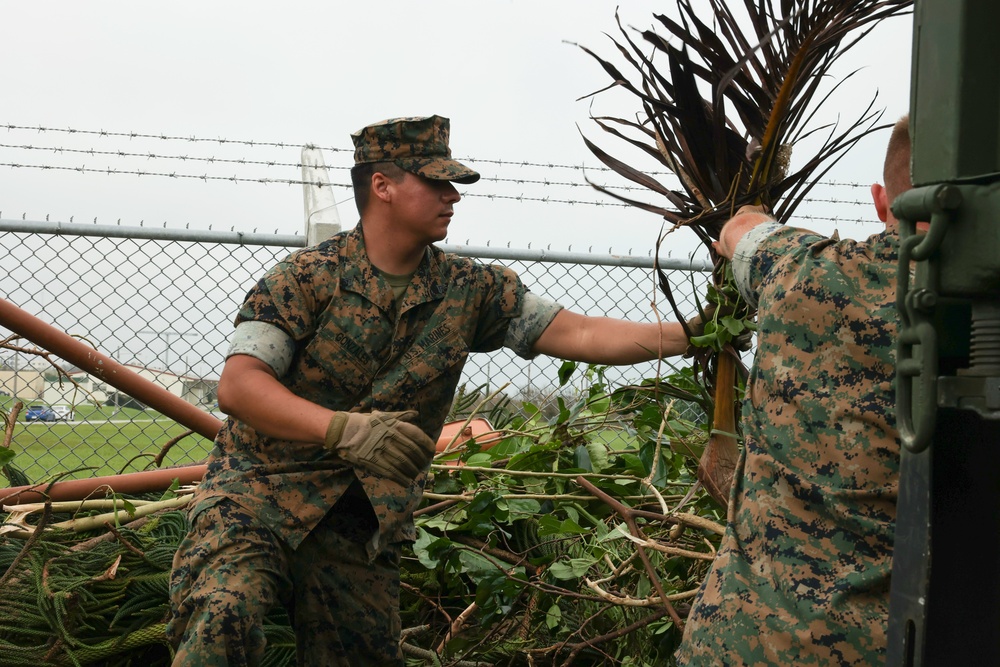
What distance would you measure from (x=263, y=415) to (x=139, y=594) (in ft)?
3.41

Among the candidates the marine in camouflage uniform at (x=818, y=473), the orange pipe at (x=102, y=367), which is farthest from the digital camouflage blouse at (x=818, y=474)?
the orange pipe at (x=102, y=367)

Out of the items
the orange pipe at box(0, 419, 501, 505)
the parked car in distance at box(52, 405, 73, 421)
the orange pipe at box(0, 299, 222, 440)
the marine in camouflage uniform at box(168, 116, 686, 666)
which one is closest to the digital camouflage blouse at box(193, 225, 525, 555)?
the marine in camouflage uniform at box(168, 116, 686, 666)

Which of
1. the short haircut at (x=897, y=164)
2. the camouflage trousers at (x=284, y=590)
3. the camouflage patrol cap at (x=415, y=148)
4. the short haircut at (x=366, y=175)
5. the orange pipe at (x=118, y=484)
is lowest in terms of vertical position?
the camouflage trousers at (x=284, y=590)

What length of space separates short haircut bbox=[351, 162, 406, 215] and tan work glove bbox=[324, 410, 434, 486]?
89 cm

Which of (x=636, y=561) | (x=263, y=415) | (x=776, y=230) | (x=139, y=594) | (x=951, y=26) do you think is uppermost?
(x=951, y=26)

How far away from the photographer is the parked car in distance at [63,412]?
441 centimetres

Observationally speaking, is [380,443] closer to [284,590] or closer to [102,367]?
[284,590]

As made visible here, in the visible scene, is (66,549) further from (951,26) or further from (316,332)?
(951,26)

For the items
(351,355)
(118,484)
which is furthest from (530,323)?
(118,484)

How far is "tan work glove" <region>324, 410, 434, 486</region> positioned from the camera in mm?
2777

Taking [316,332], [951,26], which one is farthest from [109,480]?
[951,26]

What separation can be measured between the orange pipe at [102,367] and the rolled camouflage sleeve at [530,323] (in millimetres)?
1247

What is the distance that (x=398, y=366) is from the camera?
3.25 m

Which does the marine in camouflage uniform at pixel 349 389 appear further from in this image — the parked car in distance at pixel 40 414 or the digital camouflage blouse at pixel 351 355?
the parked car in distance at pixel 40 414
